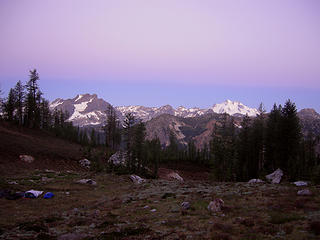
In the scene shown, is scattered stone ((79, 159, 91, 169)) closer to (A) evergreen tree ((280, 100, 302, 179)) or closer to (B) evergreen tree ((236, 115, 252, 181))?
(B) evergreen tree ((236, 115, 252, 181))

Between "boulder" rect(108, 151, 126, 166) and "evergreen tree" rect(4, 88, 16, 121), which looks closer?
"boulder" rect(108, 151, 126, 166)

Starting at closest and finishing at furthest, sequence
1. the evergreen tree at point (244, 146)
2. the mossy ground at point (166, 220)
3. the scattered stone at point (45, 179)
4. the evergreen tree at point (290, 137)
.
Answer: the mossy ground at point (166, 220), the scattered stone at point (45, 179), the evergreen tree at point (290, 137), the evergreen tree at point (244, 146)

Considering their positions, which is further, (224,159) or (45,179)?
(224,159)

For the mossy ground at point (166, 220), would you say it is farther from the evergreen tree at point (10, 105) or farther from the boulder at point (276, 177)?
the evergreen tree at point (10, 105)

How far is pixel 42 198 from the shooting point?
24.0 meters

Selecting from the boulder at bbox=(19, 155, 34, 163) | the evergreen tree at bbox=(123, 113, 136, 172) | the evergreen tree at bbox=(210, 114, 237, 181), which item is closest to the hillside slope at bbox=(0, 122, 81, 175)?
the boulder at bbox=(19, 155, 34, 163)

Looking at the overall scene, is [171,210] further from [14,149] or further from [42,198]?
[14,149]

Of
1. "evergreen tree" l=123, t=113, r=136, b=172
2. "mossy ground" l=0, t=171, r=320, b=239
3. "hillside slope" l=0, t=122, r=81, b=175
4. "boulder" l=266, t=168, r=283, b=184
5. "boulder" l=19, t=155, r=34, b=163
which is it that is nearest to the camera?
"mossy ground" l=0, t=171, r=320, b=239

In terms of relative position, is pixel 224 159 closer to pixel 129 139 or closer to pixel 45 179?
pixel 129 139

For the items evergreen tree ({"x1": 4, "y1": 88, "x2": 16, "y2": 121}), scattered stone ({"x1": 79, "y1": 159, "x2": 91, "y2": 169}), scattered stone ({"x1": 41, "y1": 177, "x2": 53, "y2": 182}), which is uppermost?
evergreen tree ({"x1": 4, "y1": 88, "x2": 16, "y2": 121})

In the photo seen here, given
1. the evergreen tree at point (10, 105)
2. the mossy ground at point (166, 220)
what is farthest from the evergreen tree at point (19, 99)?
the mossy ground at point (166, 220)

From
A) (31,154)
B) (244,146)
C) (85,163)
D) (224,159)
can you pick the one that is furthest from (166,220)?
(244,146)

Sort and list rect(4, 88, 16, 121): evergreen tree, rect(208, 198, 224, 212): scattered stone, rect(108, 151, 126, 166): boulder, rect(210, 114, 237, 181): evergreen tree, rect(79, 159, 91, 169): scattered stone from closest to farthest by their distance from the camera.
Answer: rect(208, 198, 224, 212): scattered stone
rect(210, 114, 237, 181): evergreen tree
rect(79, 159, 91, 169): scattered stone
rect(108, 151, 126, 166): boulder
rect(4, 88, 16, 121): evergreen tree

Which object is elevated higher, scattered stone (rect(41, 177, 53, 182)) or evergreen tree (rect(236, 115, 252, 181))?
evergreen tree (rect(236, 115, 252, 181))
